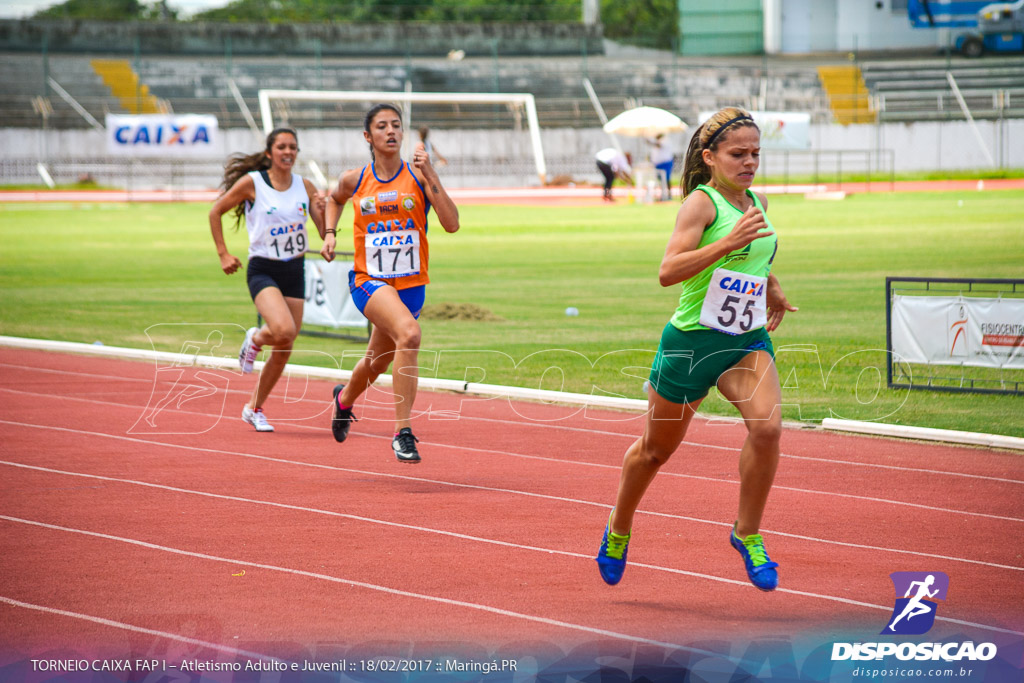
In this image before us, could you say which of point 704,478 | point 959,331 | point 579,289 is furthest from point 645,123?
point 704,478

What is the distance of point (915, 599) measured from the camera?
507cm

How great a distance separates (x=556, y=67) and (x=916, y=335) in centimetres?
4955

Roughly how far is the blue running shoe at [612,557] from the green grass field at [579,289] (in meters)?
4.51

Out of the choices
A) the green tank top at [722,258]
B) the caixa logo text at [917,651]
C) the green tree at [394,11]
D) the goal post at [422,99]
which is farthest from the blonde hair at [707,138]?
the green tree at [394,11]

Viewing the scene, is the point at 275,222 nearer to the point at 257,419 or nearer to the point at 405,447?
the point at 257,419

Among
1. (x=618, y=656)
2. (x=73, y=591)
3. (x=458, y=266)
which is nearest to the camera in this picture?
(x=618, y=656)

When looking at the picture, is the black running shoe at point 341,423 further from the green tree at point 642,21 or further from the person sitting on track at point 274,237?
the green tree at point 642,21

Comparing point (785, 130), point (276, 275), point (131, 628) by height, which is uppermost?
point (785, 130)

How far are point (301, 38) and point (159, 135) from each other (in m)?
18.7

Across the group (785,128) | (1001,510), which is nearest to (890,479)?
(1001,510)

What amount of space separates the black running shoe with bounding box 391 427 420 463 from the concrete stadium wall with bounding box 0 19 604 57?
5085 cm

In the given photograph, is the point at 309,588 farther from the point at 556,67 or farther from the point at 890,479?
the point at 556,67

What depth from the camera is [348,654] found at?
443 centimetres

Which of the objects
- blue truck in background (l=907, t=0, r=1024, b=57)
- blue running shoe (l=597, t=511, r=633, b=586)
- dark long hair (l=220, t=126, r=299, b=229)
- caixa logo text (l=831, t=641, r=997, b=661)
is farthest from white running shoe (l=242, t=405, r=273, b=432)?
blue truck in background (l=907, t=0, r=1024, b=57)
